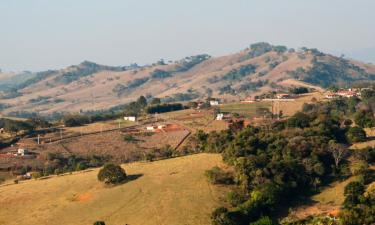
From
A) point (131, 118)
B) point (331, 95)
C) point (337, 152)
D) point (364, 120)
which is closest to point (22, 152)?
point (131, 118)

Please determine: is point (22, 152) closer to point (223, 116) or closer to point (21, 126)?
point (21, 126)

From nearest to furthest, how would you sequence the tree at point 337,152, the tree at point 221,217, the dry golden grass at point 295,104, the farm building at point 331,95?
the tree at point 221,217 → the tree at point 337,152 → the dry golden grass at point 295,104 → the farm building at point 331,95

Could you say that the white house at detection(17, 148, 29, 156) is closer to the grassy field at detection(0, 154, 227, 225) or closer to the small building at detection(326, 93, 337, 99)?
the grassy field at detection(0, 154, 227, 225)

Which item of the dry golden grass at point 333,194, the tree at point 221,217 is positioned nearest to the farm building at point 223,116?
the dry golden grass at point 333,194

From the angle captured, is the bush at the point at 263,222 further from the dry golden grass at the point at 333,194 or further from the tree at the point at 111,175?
the tree at the point at 111,175

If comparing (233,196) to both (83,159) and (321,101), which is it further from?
(321,101)
